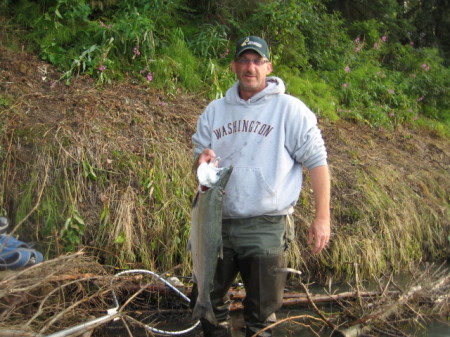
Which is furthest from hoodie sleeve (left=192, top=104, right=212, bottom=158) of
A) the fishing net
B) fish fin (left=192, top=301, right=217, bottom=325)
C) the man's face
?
the fishing net

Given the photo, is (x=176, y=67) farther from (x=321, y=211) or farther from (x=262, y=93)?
(x=321, y=211)

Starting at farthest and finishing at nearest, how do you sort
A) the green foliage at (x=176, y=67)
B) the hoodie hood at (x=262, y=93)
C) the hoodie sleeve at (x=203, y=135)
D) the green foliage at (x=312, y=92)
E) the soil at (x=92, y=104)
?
the green foliage at (x=312, y=92)
the green foliage at (x=176, y=67)
the soil at (x=92, y=104)
the hoodie sleeve at (x=203, y=135)
the hoodie hood at (x=262, y=93)

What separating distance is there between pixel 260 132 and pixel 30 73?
441 centimetres

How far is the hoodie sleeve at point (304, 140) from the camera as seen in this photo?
3662 millimetres

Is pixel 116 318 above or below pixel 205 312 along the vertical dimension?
below

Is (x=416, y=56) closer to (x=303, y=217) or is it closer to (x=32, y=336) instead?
(x=303, y=217)

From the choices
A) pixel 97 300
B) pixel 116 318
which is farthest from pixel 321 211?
pixel 97 300

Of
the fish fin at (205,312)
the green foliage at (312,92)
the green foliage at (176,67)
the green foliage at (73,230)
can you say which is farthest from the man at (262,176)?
the green foliage at (312,92)

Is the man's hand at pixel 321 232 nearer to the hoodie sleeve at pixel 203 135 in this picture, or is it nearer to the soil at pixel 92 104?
the hoodie sleeve at pixel 203 135

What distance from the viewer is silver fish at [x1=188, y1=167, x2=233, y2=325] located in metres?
3.40

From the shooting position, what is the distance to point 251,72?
148 inches

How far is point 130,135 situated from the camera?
6301 millimetres

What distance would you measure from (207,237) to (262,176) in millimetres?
589

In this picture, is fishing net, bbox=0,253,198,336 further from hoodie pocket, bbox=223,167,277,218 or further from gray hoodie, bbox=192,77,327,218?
gray hoodie, bbox=192,77,327,218
